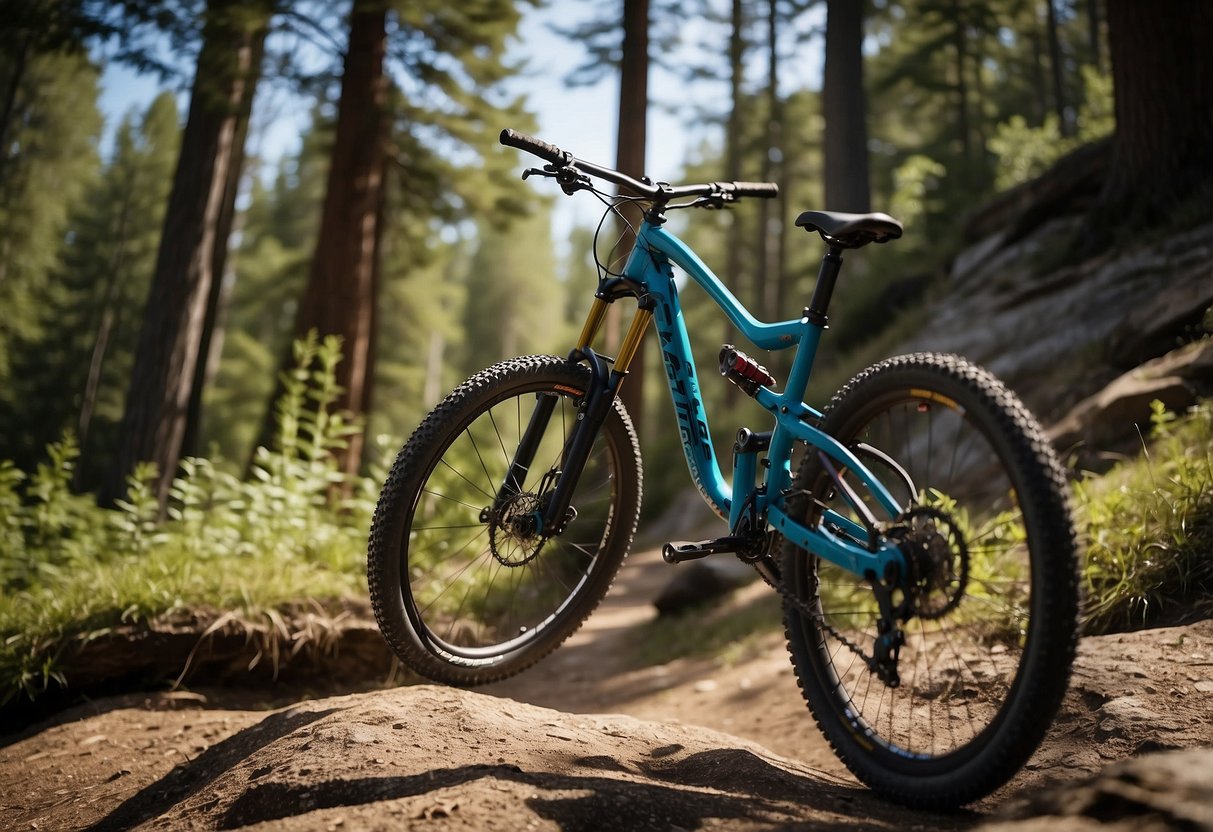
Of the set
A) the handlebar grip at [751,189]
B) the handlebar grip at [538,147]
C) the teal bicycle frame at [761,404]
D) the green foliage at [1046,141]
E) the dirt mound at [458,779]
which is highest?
the green foliage at [1046,141]

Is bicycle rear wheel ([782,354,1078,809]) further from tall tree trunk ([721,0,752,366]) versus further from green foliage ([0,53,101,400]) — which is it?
green foliage ([0,53,101,400])

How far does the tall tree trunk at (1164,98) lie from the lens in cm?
633

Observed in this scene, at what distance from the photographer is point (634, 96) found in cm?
888

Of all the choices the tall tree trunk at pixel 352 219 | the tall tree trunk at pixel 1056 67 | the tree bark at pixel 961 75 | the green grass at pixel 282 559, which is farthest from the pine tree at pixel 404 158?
the tall tree trunk at pixel 1056 67

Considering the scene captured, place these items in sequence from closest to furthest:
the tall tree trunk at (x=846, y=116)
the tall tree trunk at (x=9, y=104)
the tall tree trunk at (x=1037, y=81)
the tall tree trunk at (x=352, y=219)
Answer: the tall tree trunk at (x=846, y=116), the tall tree trunk at (x=352, y=219), the tall tree trunk at (x=9, y=104), the tall tree trunk at (x=1037, y=81)

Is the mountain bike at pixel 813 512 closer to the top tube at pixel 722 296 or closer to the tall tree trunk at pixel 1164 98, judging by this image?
the top tube at pixel 722 296

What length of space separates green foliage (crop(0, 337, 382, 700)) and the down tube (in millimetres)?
2442

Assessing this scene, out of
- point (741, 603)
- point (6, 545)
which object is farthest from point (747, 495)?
point (6, 545)

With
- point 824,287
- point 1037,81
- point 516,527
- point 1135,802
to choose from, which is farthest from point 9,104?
point 1037,81

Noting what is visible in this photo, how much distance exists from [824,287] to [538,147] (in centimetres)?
108

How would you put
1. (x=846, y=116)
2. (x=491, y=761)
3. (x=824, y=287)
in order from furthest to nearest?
(x=846, y=116) → (x=824, y=287) → (x=491, y=761)

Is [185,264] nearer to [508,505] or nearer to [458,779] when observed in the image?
[508,505]

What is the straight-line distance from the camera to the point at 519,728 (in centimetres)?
256

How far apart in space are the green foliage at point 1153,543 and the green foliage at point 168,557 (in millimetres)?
3696
